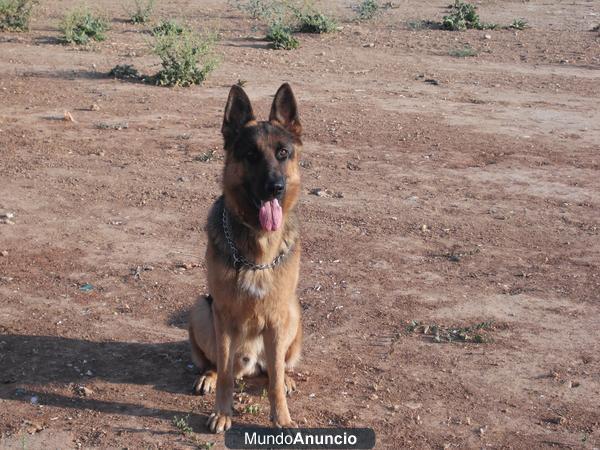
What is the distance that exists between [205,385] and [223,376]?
0.36 metres

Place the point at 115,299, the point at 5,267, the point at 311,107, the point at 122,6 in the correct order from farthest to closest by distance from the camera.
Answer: the point at 122,6
the point at 311,107
the point at 5,267
the point at 115,299

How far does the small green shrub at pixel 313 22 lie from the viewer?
647 inches

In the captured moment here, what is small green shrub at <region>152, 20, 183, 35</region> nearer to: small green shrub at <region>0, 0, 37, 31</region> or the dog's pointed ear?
small green shrub at <region>0, 0, 37, 31</region>

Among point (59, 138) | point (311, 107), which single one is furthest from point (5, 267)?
point (311, 107)

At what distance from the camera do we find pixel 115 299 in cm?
652

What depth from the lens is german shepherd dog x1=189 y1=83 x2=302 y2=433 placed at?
4.80 metres

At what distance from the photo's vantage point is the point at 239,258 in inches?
191

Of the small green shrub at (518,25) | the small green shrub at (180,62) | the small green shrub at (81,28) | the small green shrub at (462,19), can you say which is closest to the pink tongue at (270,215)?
the small green shrub at (180,62)

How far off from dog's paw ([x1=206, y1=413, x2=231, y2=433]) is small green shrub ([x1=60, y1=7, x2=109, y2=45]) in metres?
11.3

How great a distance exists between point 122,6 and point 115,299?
12.7 metres

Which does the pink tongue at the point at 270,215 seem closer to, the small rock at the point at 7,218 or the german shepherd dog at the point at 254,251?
the german shepherd dog at the point at 254,251

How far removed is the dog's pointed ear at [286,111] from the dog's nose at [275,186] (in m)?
0.51

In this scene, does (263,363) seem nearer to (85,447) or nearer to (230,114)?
(85,447)

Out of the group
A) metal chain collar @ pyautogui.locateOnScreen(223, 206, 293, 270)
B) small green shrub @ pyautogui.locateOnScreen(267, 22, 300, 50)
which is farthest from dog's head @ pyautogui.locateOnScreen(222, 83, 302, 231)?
small green shrub @ pyautogui.locateOnScreen(267, 22, 300, 50)
